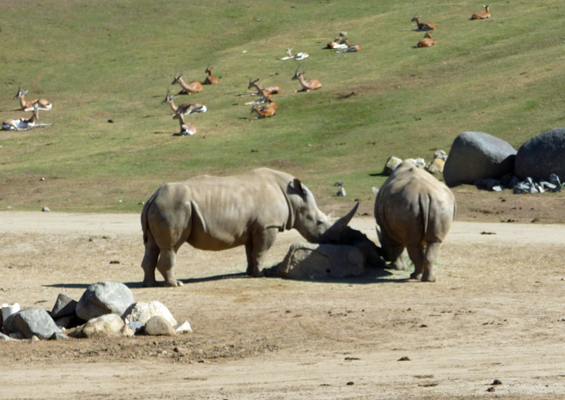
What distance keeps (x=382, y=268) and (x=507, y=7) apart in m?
38.2

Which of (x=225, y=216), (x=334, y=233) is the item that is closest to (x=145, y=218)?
(x=225, y=216)

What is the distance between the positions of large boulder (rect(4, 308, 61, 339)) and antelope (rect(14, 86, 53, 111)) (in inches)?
1122

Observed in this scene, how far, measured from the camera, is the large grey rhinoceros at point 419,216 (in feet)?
43.1

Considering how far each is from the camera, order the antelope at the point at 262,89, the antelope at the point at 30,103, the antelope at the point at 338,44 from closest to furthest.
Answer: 1. the antelope at the point at 262,89
2. the antelope at the point at 30,103
3. the antelope at the point at 338,44

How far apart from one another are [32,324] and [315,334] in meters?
3.13

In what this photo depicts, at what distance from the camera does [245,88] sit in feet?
130

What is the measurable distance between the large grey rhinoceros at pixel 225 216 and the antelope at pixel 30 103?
83.8 ft

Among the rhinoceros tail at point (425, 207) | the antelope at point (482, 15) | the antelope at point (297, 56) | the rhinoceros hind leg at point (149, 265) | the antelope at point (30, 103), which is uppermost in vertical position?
the rhinoceros tail at point (425, 207)

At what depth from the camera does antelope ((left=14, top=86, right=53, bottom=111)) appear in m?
37.7

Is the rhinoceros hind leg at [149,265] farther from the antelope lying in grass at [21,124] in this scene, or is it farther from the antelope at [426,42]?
the antelope at [426,42]

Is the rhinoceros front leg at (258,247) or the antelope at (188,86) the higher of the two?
the rhinoceros front leg at (258,247)

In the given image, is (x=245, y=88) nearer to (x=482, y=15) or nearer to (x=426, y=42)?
(x=426, y=42)

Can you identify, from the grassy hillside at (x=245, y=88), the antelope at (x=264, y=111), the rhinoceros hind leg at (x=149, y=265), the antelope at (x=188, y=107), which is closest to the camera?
the rhinoceros hind leg at (x=149, y=265)

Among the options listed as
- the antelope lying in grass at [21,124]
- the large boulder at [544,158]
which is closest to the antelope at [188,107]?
the antelope lying in grass at [21,124]
